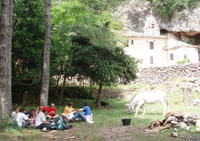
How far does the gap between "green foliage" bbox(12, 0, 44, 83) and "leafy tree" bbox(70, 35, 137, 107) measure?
7.93 feet

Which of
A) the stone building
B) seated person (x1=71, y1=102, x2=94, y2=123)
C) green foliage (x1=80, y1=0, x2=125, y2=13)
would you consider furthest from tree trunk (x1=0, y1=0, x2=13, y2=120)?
green foliage (x1=80, y1=0, x2=125, y2=13)

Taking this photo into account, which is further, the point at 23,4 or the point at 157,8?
the point at 157,8

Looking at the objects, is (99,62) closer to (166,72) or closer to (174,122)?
(174,122)

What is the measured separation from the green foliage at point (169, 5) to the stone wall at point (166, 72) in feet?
55.3

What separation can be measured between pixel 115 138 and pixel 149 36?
33.7m

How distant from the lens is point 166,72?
2811 centimetres

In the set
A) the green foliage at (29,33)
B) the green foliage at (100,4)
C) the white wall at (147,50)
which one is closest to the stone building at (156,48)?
the white wall at (147,50)

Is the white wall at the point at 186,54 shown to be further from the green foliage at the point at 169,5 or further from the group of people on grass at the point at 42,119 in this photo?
the group of people on grass at the point at 42,119

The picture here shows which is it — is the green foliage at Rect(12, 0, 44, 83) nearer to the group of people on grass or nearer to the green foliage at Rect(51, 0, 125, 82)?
the green foliage at Rect(51, 0, 125, 82)

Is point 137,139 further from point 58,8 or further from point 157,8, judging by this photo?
point 157,8

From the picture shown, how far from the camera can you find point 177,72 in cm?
2756

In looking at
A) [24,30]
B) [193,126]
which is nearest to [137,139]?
[193,126]

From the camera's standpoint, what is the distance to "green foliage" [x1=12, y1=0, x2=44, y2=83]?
17.9 metres

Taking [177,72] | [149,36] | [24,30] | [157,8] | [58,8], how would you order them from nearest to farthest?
[24,30]
[58,8]
[177,72]
[149,36]
[157,8]
